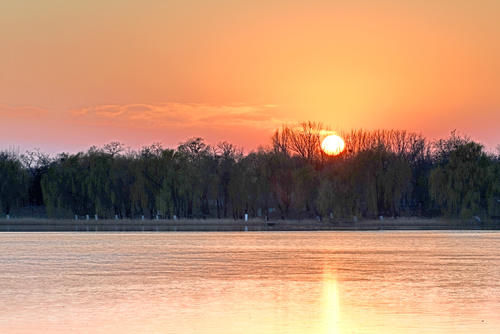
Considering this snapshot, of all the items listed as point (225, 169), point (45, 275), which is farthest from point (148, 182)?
point (45, 275)

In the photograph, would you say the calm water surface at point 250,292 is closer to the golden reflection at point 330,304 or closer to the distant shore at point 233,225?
the golden reflection at point 330,304

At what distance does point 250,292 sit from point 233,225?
163ft

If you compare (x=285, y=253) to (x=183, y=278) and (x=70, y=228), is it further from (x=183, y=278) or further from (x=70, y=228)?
(x=70, y=228)

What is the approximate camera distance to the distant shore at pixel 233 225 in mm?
66000

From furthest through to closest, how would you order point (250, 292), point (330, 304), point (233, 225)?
point (233, 225) < point (250, 292) < point (330, 304)

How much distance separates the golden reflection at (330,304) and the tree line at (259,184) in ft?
142

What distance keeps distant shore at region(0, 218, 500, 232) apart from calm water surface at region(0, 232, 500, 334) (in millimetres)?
31311

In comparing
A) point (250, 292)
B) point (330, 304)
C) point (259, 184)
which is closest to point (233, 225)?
point (259, 184)

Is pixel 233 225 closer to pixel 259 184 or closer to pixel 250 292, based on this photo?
pixel 259 184

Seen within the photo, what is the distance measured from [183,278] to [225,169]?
161ft

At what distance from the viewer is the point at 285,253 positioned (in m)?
35.5

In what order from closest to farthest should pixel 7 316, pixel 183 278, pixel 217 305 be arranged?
pixel 7 316
pixel 217 305
pixel 183 278

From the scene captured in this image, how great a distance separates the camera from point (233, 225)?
70250 mm

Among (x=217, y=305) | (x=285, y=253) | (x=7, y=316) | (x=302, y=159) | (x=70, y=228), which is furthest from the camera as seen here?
(x=302, y=159)
